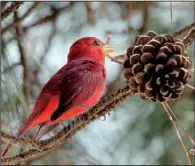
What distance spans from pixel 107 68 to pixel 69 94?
0.09 m

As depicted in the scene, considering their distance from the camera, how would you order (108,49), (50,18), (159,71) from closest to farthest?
(159,71) → (108,49) → (50,18)

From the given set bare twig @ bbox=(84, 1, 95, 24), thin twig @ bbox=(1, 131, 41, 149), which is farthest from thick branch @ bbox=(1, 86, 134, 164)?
bare twig @ bbox=(84, 1, 95, 24)

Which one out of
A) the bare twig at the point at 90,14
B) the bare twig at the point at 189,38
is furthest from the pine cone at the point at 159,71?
the bare twig at the point at 90,14

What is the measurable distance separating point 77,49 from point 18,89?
69mm

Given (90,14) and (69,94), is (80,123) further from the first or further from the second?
(90,14)

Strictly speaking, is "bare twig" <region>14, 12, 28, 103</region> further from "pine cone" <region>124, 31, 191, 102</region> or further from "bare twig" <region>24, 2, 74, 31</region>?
"pine cone" <region>124, 31, 191, 102</region>

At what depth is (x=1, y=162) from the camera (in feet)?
0.93

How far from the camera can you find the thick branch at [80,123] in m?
0.25

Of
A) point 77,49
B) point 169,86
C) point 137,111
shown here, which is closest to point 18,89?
point 77,49

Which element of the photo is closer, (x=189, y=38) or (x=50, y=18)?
(x=189, y=38)

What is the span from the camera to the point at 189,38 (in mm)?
248

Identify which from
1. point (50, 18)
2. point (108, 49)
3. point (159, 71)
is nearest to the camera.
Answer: point (159, 71)

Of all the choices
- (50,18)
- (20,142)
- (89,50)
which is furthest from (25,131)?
(50,18)

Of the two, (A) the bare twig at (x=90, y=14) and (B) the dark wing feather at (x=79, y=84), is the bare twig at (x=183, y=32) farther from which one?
(A) the bare twig at (x=90, y=14)
